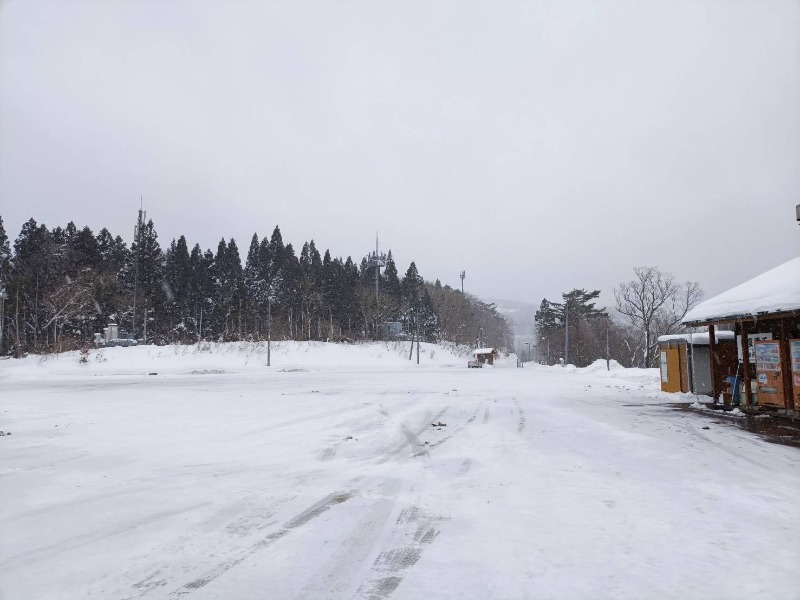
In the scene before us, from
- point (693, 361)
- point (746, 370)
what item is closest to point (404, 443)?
point (746, 370)

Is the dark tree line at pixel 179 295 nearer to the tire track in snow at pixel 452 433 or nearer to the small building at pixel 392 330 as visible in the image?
the small building at pixel 392 330

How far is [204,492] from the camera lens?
19.0ft

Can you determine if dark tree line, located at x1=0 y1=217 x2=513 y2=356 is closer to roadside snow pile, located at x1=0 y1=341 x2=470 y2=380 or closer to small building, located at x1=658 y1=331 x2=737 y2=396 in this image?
roadside snow pile, located at x1=0 y1=341 x2=470 y2=380

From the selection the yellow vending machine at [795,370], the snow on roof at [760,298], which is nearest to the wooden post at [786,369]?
the yellow vending machine at [795,370]

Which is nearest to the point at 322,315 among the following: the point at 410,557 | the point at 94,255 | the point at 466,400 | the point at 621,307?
the point at 94,255

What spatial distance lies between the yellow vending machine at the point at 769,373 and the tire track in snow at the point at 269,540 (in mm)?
12715

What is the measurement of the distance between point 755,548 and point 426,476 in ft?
12.0

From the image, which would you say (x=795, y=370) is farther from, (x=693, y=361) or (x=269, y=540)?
(x=269, y=540)

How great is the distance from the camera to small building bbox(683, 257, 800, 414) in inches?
481

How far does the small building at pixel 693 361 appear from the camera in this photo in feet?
53.1

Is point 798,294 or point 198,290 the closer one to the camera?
point 798,294

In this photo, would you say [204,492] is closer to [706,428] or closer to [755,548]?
[755,548]

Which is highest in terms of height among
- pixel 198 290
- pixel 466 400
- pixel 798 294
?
pixel 198 290

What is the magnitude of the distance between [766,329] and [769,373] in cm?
198
